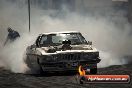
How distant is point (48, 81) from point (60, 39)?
2758 mm

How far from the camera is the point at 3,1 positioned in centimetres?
2981

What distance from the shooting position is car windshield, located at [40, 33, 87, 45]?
496 inches

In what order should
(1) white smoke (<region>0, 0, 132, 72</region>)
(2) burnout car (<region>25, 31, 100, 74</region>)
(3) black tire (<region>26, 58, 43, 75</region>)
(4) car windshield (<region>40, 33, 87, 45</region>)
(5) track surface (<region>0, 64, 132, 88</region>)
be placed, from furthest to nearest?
(1) white smoke (<region>0, 0, 132, 72</region>)
(4) car windshield (<region>40, 33, 87, 45</region>)
(3) black tire (<region>26, 58, 43, 75</region>)
(2) burnout car (<region>25, 31, 100, 74</region>)
(5) track surface (<region>0, 64, 132, 88</region>)

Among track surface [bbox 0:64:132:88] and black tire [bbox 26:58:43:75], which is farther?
black tire [bbox 26:58:43:75]

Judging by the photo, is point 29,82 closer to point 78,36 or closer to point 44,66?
point 44,66

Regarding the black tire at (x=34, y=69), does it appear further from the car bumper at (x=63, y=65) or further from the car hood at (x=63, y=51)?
the car hood at (x=63, y=51)

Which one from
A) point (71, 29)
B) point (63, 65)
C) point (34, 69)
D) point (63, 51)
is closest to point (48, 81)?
point (63, 65)

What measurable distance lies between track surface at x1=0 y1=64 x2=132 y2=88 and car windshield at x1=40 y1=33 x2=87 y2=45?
121 centimetres

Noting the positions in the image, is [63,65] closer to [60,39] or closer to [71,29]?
[60,39]

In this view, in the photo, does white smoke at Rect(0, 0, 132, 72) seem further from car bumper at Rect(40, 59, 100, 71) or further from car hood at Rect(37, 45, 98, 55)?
car bumper at Rect(40, 59, 100, 71)

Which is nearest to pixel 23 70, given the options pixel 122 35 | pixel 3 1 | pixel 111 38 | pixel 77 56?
pixel 77 56

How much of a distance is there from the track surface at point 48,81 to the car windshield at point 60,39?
3.97 ft

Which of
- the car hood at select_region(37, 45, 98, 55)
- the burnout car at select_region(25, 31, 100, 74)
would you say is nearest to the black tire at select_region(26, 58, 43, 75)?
the burnout car at select_region(25, 31, 100, 74)

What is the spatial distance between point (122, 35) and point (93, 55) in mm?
11653
